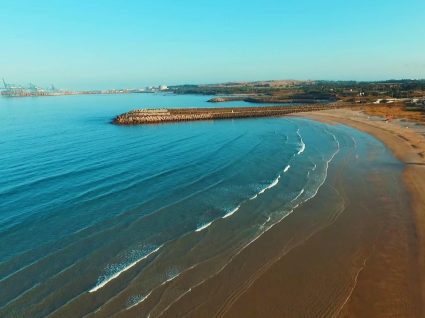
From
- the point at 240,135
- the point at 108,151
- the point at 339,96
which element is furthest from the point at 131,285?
the point at 339,96

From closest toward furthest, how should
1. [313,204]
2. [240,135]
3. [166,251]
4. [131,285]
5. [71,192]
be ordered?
[131,285]
[166,251]
[313,204]
[71,192]
[240,135]

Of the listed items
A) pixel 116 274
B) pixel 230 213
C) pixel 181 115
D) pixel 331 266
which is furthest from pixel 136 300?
pixel 181 115

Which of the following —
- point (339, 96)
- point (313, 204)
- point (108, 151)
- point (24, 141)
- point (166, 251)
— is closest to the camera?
point (166, 251)

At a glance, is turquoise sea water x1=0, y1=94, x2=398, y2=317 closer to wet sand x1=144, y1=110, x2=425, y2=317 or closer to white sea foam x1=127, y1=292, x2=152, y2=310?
white sea foam x1=127, y1=292, x2=152, y2=310

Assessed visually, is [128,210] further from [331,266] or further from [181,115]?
[181,115]

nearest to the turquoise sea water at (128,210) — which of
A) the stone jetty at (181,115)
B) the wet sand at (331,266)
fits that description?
the wet sand at (331,266)

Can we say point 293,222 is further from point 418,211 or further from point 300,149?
point 300,149

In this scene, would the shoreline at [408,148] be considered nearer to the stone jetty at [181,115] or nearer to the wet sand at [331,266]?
the wet sand at [331,266]
